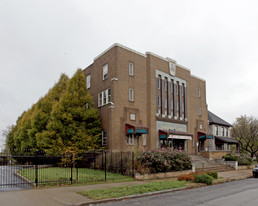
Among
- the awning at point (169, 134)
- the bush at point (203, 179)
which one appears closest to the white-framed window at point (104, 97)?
the awning at point (169, 134)

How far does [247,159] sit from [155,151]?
1792cm

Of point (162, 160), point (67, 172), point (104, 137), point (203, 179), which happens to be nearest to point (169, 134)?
point (104, 137)

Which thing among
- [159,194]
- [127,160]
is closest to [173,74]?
[127,160]

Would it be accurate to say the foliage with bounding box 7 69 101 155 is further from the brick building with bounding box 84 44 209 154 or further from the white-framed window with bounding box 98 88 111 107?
the white-framed window with bounding box 98 88 111 107

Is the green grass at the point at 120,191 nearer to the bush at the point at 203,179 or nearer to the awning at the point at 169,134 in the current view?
the bush at the point at 203,179

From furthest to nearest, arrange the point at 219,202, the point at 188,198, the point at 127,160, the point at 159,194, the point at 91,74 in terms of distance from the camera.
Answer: the point at 91,74, the point at 127,160, the point at 159,194, the point at 188,198, the point at 219,202

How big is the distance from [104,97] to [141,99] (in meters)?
4.09

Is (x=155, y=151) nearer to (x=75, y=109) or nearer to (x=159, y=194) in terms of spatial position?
(x=159, y=194)

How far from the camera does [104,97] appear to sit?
27406 mm

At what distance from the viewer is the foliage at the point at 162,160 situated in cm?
1820

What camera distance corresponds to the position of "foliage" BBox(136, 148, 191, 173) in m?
18.2

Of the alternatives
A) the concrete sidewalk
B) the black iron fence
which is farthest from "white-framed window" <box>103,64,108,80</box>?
the concrete sidewalk

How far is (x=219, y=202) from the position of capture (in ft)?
34.1

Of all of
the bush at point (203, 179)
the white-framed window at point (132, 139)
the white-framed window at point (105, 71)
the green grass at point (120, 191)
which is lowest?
the bush at point (203, 179)
